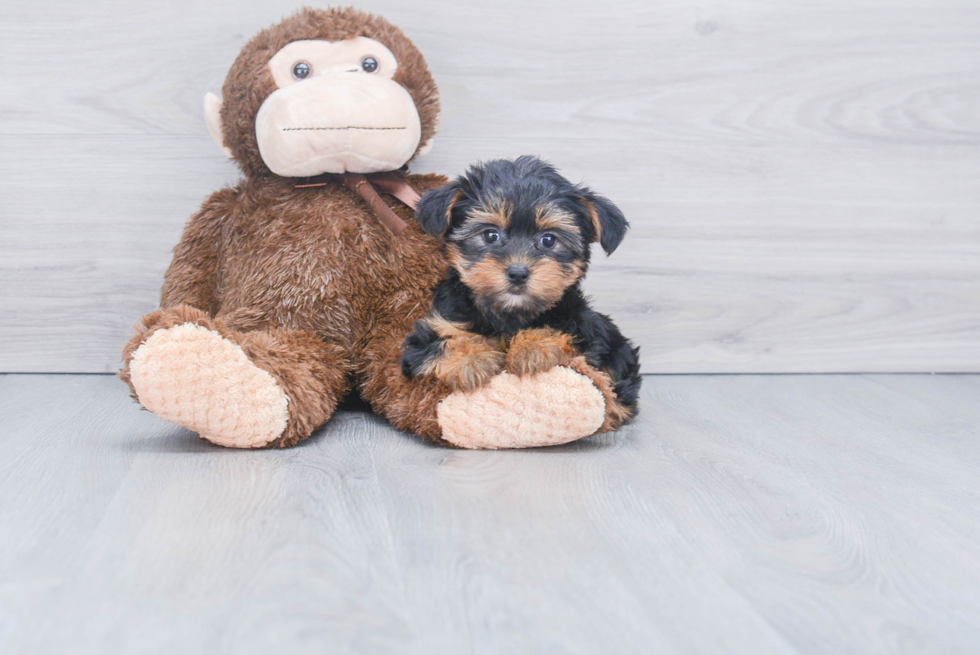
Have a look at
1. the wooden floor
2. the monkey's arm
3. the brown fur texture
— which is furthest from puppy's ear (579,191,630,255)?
the monkey's arm

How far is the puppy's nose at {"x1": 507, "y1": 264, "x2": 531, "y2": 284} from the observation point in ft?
4.96

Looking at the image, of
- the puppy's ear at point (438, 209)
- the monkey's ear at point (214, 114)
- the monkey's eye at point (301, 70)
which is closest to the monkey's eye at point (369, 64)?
the monkey's eye at point (301, 70)

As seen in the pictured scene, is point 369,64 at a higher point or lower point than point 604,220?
higher

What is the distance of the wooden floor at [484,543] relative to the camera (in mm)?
931

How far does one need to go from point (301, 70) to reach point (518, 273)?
0.81 meters

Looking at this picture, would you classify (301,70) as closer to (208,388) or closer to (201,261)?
(201,261)

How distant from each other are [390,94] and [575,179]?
73 cm

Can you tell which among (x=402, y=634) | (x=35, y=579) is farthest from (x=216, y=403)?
(x=402, y=634)

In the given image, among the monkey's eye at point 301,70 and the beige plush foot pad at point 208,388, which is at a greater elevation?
the monkey's eye at point 301,70

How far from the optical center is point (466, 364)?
1.58 metres

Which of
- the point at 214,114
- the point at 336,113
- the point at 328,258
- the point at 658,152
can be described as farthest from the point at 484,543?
the point at 658,152

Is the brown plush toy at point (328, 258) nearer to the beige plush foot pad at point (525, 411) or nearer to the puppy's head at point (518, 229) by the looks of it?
the beige plush foot pad at point (525, 411)

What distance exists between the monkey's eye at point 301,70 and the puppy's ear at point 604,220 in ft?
2.52

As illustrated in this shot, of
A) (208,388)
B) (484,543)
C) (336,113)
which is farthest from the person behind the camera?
(336,113)
